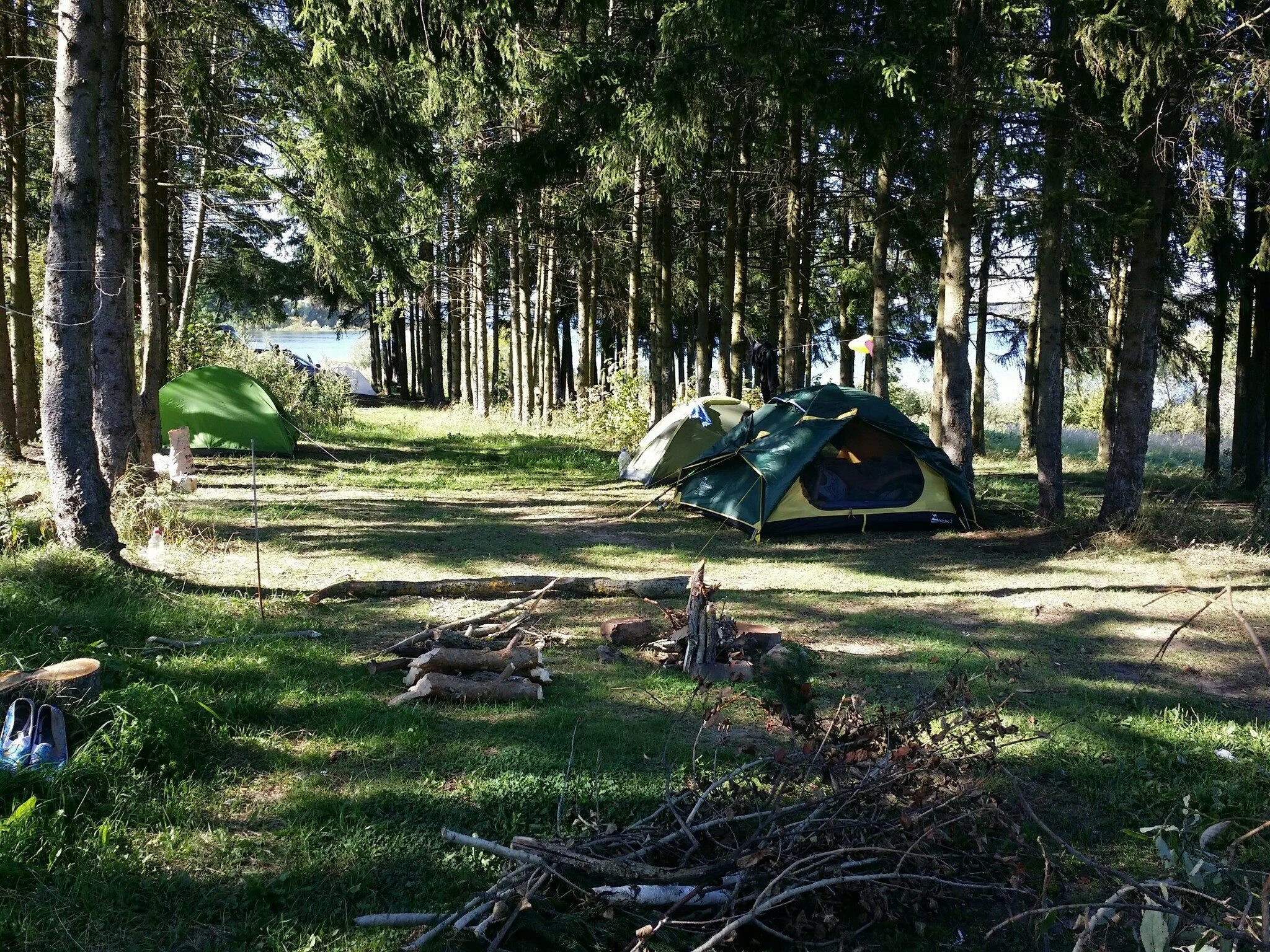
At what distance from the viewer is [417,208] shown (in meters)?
19.5

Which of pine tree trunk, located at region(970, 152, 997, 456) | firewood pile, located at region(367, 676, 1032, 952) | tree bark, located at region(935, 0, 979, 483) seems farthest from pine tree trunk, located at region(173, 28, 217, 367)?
pine tree trunk, located at region(970, 152, 997, 456)

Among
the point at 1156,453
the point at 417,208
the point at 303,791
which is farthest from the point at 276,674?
the point at 1156,453

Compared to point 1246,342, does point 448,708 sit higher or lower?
lower

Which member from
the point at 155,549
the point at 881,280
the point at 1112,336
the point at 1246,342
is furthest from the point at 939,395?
the point at 155,549

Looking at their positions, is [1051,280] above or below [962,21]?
below

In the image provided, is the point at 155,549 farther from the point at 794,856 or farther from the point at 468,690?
the point at 794,856

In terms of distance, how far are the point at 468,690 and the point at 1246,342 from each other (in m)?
14.2

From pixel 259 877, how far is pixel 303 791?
0.60m

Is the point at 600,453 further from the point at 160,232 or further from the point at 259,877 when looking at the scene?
the point at 259,877

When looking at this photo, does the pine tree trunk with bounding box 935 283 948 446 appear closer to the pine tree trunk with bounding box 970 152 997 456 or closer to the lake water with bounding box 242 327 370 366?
the pine tree trunk with bounding box 970 152 997 456

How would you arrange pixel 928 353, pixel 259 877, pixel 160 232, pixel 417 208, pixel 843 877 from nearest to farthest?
pixel 843 877 < pixel 259 877 < pixel 160 232 < pixel 417 208 < pixel 928 353

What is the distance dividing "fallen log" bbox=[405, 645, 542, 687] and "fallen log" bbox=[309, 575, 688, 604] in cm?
178

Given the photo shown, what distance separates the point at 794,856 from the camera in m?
3.20

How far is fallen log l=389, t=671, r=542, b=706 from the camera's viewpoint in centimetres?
504
